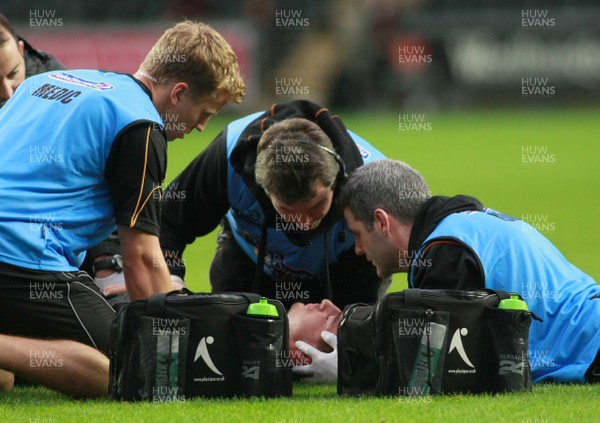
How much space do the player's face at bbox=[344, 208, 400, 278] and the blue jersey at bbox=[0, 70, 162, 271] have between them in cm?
112

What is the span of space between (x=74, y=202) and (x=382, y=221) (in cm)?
149

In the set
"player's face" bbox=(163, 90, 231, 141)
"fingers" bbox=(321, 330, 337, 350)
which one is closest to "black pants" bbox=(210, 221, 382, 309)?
"fingers" bbox=(321, 330, 337, 350)

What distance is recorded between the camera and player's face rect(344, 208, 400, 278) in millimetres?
5910

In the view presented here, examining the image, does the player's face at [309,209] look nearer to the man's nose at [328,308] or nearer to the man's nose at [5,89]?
the man's nose at [328,308]

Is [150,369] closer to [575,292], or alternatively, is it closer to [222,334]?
[222,334]

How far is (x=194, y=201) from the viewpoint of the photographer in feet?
23.8

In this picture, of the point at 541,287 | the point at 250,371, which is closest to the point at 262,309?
the point at 250,371

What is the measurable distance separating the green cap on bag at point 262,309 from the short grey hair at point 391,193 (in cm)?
80

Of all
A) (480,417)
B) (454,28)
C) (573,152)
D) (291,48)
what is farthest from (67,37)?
(480,417)

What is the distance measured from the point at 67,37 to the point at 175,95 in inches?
801

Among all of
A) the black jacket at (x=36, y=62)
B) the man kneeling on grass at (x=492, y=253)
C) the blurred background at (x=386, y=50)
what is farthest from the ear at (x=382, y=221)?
the blurred background at (x=386, y=50)

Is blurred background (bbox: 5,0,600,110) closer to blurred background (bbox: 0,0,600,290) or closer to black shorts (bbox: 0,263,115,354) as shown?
blurred background (bbox: 0,0,600,290)

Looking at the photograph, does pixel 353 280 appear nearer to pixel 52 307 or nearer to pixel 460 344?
pixel 460 344

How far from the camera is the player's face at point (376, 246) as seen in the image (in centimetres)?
591
